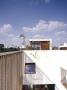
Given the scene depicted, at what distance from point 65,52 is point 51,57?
3.01 ft

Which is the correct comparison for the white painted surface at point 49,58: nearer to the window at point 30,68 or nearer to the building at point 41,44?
the window at point 30,68

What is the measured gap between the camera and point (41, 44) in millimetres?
26391

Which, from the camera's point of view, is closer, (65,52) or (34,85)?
(34,85)

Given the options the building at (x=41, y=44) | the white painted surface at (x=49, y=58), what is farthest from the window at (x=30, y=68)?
the building at (x=41, y=44)

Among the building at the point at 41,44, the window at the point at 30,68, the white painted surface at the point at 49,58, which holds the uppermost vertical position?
the building at the point at 41,44

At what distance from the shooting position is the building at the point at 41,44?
25966 millimetres

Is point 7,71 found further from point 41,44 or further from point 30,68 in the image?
point 41,44

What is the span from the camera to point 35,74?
10.3m

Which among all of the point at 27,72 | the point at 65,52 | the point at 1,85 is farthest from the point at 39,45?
the point at 1,85

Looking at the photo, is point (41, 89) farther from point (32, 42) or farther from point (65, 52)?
point (32, 42)

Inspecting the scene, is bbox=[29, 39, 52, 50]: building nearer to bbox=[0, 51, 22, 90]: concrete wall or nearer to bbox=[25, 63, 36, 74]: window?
bbox=[25, 63, 36, 74]: window

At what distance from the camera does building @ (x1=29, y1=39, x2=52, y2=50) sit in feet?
85.2

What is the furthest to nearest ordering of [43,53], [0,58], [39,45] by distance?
[39,45], [43,53], [0,58]

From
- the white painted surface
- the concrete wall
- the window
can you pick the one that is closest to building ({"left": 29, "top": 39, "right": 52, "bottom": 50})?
the white painted surface
